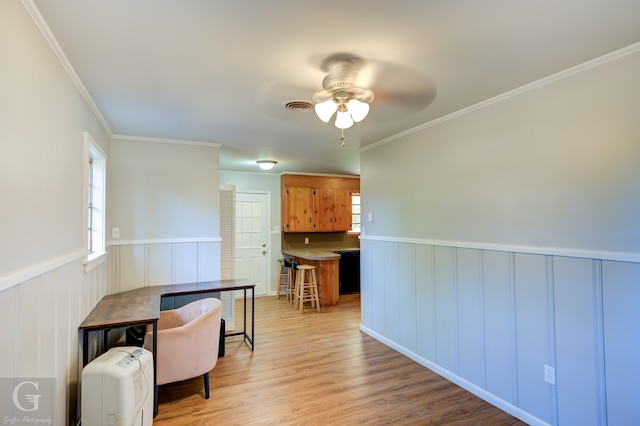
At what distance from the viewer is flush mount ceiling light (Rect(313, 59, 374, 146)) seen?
204 centimetres

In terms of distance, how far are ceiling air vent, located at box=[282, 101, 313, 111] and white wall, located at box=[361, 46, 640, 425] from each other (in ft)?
4.27

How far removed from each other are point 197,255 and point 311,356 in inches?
70.3

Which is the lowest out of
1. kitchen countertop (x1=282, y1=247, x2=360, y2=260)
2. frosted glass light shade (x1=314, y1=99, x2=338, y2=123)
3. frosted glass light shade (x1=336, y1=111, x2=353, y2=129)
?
kitchen countertop (x1=282, y1=247, x2=360, y2=260)

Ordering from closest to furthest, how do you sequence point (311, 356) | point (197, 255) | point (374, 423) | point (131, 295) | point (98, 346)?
point (374, 423) < point (98, 346) < point (131, 295) < point (311, 356) < point (197, 255)

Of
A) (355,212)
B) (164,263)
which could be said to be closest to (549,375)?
(164,263)

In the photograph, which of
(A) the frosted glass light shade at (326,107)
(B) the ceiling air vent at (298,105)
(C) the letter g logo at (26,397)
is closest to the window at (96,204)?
(C) the letter g logo at (26,397)

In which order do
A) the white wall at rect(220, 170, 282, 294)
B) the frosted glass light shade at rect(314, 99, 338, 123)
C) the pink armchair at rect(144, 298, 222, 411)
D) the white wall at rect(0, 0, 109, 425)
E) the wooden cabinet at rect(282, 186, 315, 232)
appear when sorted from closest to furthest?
the white wall at rect(0, 0, 109, 425), the frosted glass light shade at rect(314, 99, 338, 123), the pink armchair at rect(144, 298, 222, 411), the wooden cabinet at rect(282, 186, 315, 232), the white wall at rect(220, 170, 282, 294)

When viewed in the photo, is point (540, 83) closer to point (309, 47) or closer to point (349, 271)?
point (309, 47)

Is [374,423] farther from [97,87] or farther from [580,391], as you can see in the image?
[97,87]

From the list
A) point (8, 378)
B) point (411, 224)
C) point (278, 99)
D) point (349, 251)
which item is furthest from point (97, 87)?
point (349, 251)

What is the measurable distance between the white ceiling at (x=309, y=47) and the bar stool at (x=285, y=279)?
12.1ft

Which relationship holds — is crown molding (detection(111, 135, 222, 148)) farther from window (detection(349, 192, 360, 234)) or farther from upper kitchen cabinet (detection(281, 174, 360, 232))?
window (detection(349, 192, 360, 234))

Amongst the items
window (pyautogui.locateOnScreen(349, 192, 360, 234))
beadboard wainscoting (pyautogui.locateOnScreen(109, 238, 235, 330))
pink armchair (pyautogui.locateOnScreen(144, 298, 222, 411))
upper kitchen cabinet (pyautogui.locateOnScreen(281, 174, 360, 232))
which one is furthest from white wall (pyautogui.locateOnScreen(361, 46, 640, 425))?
window (pyautogui.locateOnScreen(349, 192, 360, 234))

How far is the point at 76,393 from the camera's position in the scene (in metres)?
2.28
